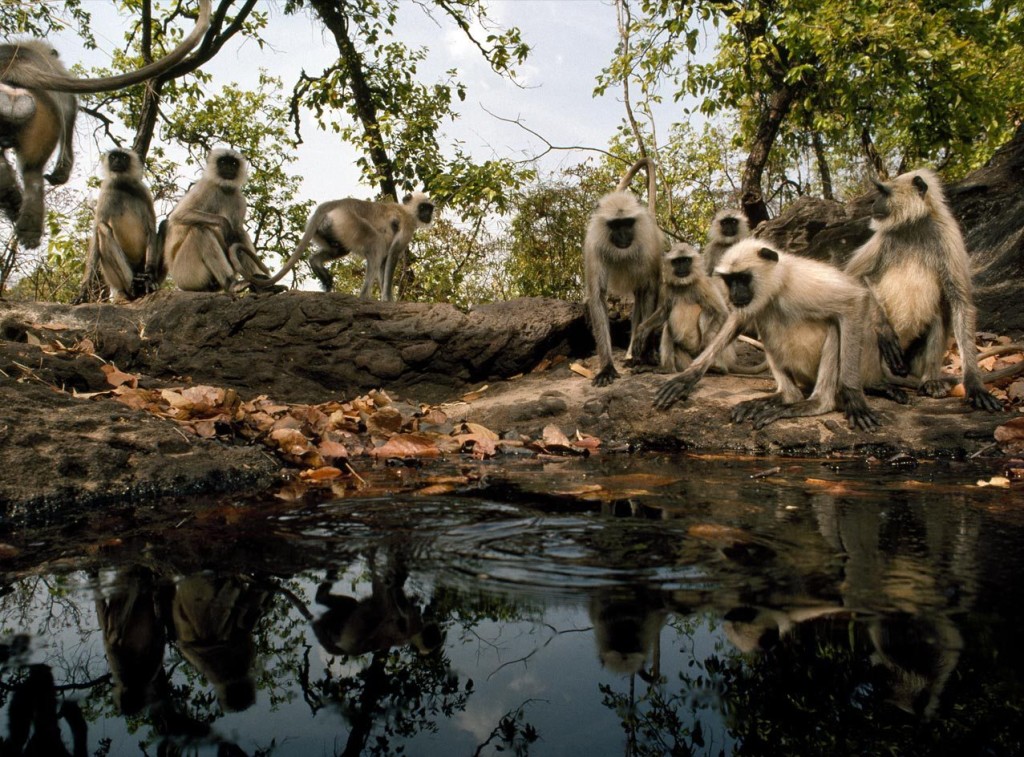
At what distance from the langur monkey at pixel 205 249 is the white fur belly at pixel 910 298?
563 cm

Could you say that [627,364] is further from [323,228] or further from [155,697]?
[155,697]

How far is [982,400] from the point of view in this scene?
4926 mm

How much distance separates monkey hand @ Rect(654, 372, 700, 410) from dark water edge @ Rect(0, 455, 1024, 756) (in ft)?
8.57

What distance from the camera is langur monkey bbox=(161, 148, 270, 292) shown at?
26.6 ft

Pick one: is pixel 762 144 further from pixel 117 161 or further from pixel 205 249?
pixel 117 161

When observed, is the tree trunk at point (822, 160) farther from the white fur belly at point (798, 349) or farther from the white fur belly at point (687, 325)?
the white fur belly at point (798, 349)

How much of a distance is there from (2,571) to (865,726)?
216cm

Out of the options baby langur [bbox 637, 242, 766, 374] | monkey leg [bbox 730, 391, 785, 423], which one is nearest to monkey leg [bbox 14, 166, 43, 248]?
baby langur [bbox 637, 242, 766, 374]

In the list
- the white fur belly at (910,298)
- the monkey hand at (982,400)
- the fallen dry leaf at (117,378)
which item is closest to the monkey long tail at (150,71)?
the fallen dry leaf at (117,378)

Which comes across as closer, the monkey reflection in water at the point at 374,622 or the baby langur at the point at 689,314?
the monkey reflection in water at the point at 374,622

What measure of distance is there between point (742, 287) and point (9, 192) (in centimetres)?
533

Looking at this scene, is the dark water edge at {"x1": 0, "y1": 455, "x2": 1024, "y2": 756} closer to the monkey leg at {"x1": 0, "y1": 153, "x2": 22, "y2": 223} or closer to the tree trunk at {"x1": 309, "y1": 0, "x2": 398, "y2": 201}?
the monkey leg at {"x1": 0, "y1": 153, "x2": 22, "y2": 223}

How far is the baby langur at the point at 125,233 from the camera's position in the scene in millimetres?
8102

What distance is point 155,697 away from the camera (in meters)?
1.39
